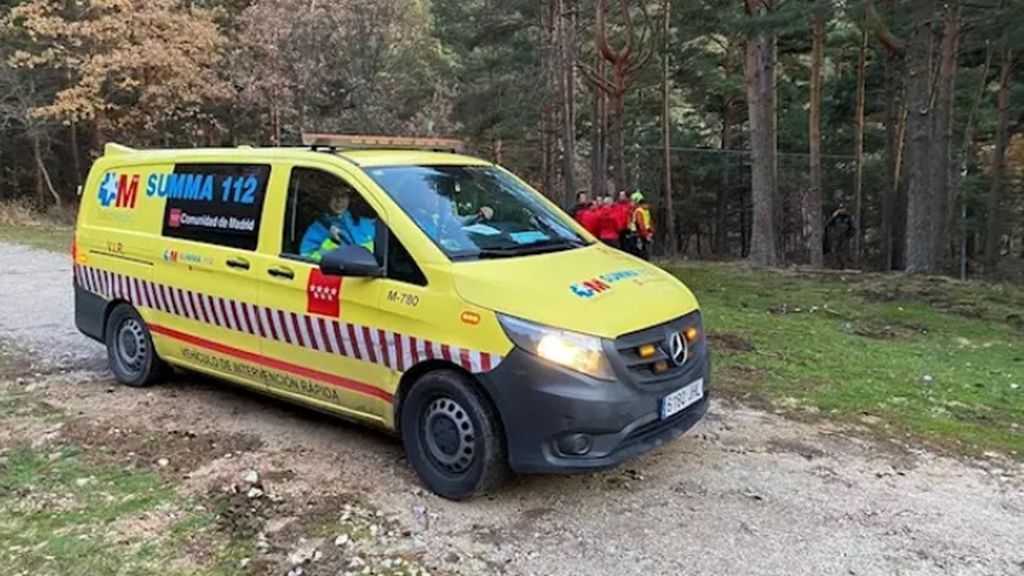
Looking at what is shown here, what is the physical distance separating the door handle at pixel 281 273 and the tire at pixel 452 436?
1.12 metres

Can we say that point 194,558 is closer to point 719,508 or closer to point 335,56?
point 719,508

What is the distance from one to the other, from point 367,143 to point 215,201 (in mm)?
1118

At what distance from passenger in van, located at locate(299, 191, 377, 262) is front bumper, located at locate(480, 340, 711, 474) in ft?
3.96

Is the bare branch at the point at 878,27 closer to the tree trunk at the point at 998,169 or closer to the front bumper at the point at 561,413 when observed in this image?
the tree trunk at the point at 998,169

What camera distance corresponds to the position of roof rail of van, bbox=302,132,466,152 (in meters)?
5.31

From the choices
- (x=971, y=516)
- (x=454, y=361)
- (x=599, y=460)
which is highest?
(x=454, y=361)

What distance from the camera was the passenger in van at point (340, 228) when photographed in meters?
4.62

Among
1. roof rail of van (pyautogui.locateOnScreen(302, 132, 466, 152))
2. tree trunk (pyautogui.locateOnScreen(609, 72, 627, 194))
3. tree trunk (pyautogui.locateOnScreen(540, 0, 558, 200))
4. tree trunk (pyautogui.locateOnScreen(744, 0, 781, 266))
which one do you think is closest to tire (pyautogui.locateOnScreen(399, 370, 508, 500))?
roof rail of van (pyautogui.locateOnScreen(302, 132, 466, 152))

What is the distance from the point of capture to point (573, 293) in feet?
13.4

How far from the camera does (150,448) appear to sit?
197 inches

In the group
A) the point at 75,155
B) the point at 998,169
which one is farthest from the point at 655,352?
the point at 75,155

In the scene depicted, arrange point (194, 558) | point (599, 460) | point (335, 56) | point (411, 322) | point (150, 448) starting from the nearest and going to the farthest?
point (194, 558), point (599, 460), point (411, 322), point (150, 448), point (335, 56)

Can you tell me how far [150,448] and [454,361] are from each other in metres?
2.23

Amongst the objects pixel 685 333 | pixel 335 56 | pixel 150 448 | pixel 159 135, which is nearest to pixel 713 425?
pixel 685 333
